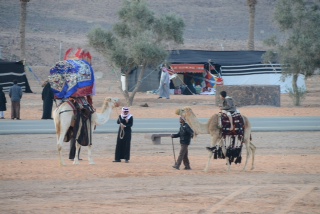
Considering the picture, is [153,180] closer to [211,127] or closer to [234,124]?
[211,127]

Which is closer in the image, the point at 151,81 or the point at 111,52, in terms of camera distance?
the point at 111,52

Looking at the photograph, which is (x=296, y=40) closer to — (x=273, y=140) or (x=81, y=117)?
(x=273, y=140)

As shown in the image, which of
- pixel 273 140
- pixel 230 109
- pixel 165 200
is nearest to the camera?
pixel 165 200

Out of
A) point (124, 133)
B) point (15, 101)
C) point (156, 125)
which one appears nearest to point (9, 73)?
point (15, 101)

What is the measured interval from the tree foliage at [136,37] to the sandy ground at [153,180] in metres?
16.2

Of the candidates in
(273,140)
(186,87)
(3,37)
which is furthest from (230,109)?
(3,37)

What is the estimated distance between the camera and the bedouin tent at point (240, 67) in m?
52.0

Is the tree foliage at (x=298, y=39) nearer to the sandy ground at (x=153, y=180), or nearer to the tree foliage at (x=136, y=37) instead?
the tree foliage at (x=136, y=37)

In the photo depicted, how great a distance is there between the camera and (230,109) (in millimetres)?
17297

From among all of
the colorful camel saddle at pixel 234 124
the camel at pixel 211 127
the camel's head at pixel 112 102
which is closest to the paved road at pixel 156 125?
the camel's head at pixel 112 102

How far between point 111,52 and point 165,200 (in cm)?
2924

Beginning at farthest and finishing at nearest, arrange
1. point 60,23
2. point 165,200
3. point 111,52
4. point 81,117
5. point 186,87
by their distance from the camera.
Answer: point 60,23 < point 186,87 < point 111,52 < point 81,117 < point 165,200

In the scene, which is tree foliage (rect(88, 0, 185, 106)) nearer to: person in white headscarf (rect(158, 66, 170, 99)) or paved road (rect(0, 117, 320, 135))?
person in white headscarf (rect(158, 66, 170, 99))

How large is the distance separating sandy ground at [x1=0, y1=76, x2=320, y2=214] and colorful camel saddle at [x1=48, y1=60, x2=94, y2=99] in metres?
1.68
